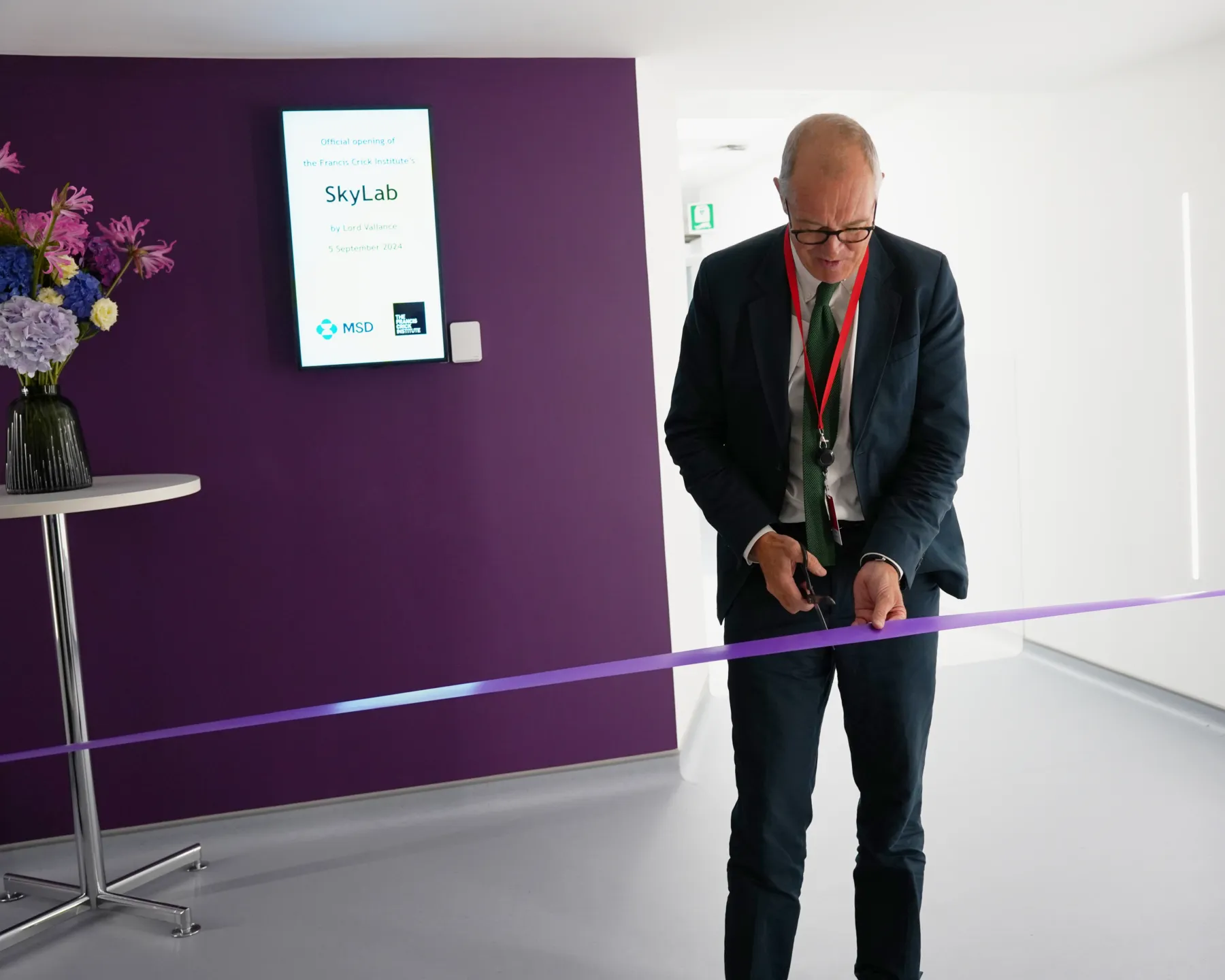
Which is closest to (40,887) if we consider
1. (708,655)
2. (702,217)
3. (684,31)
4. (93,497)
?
(93,497)

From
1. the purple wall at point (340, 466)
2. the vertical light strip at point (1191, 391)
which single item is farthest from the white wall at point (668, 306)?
the vertical light strip at point (1191, 391)

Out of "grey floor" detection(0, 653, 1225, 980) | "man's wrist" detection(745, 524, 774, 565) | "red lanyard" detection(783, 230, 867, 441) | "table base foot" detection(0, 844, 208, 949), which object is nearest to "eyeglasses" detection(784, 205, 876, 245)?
"red lanyard" detection(783, 230, 867, 441)

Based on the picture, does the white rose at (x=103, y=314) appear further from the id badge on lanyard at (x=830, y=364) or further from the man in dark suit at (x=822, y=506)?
the id badge on lanyard at (x=830, y=364)

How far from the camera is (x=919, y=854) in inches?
81.4

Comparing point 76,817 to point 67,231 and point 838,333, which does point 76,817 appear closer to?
point 67,231

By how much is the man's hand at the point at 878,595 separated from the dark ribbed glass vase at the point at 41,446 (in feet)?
6.43

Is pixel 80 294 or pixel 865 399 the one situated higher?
pixel 80 294

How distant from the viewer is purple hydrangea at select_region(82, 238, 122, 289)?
9.10 feet

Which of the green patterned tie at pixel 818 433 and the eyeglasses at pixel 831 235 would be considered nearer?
the eyeglasses at pixel 831 235

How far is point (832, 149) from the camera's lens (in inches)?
69.3

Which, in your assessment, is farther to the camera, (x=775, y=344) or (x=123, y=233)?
(x=123, y=233)

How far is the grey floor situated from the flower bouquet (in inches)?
46.9

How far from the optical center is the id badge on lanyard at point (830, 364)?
1917 millimetres

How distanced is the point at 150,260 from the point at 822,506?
197 cm
